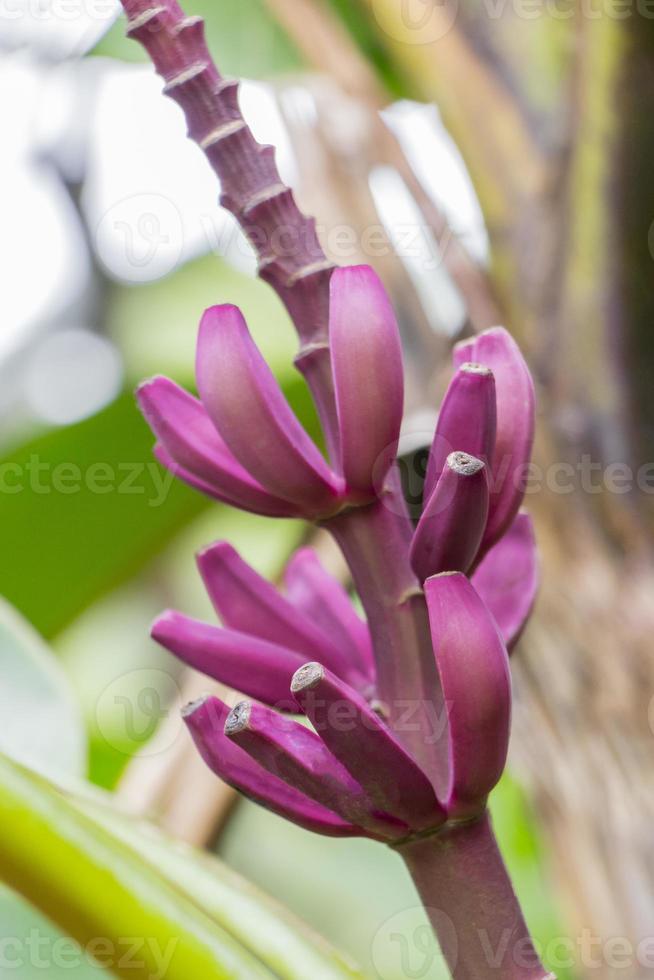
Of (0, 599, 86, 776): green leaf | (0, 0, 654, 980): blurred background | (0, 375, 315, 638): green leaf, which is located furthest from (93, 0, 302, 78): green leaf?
(0, 599, 86, 776): green leaf

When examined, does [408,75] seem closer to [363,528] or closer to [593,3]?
[593,3]

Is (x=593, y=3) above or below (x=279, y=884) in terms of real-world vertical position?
above

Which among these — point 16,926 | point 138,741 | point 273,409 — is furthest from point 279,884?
point 273,409

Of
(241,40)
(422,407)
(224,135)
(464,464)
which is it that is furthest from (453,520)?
(241,40)

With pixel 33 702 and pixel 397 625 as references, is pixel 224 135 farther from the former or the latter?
pixel 33 702

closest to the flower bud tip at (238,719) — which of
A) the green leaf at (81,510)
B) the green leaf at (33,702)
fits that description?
the green leaf at (33,702)
